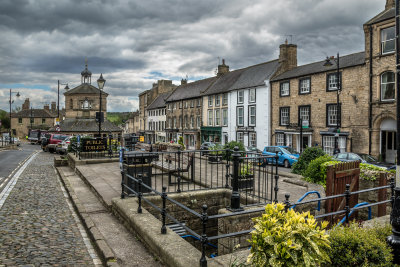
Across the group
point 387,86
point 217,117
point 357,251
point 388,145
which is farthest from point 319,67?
point 357,251

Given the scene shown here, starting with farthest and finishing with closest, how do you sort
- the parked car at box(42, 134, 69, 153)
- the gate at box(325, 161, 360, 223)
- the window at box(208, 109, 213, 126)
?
the window at box(208, 109, 213, 126)
the parked car at box(42, 134, 69, 153)
the gate at box(325, 161, 360, 223)

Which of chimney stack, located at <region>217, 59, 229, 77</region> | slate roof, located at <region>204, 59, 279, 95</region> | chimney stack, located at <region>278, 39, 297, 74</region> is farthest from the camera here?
chimney stack, located at <region>217, 59, 229, 77</region>

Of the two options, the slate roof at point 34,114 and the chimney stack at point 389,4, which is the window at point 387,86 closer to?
the chimney stack at point 389,4

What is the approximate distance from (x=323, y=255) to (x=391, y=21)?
25943mm

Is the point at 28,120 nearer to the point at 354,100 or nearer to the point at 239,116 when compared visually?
the point at 239,116

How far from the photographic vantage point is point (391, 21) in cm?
2317

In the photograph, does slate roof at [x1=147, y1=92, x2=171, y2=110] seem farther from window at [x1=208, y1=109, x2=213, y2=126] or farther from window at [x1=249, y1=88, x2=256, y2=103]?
window at [x1=249, y1=88, x2=256, y2=103]

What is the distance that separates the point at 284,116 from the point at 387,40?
11.9 metres

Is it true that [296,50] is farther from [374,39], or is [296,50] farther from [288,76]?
[374,39]

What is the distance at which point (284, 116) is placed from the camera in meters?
32.7

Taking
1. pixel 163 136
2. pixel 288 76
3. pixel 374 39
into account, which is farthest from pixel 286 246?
pixel 163 136

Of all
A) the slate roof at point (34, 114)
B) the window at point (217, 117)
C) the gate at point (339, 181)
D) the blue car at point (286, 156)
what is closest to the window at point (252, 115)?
the window at point (217, 117)

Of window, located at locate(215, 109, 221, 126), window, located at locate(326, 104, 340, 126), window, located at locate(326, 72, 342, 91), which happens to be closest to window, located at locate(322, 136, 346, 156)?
window, located at locate(326, 104, 340, 126)

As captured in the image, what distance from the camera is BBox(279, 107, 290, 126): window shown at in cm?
3231
